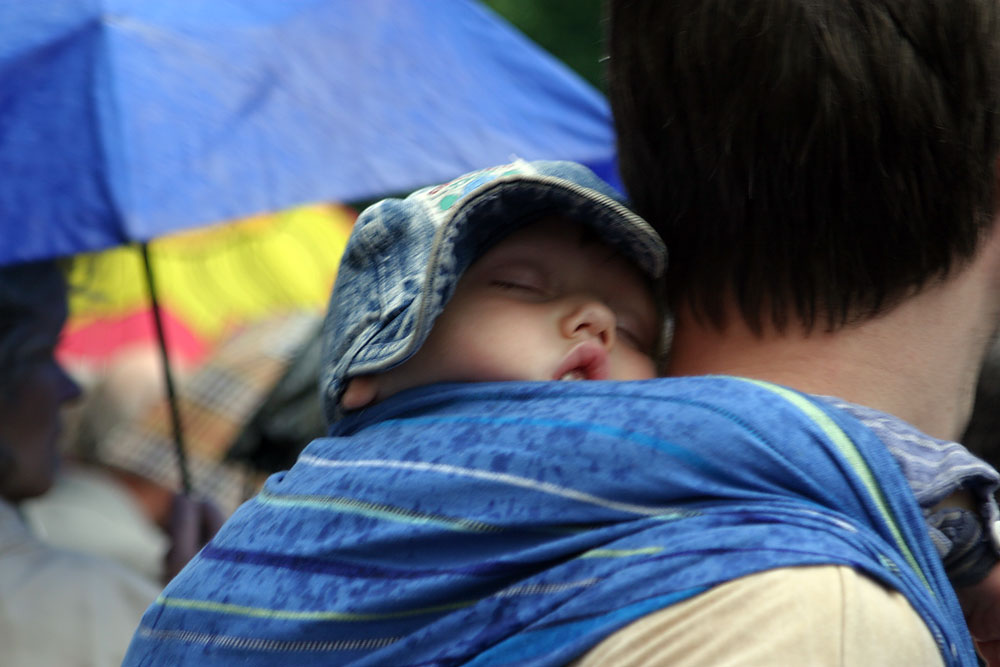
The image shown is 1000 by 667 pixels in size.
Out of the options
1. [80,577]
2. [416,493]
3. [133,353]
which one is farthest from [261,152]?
[133,353]

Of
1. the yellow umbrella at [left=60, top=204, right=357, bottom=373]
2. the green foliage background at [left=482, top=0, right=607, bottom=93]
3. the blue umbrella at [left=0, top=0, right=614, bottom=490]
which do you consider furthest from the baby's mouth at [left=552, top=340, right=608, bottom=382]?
the green foliage background at [left=482, top=0, right=607, bottom=93]

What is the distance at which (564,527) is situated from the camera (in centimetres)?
94

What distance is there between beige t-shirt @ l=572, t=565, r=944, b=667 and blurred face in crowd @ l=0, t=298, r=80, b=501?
7.78ft

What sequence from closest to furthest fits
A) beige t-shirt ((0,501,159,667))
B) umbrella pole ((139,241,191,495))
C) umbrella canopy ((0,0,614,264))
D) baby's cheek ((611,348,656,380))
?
baby's cheek ((611,348,656,380))
umbrella canopy ((0,0,614,264))
beige t-shirt ((0,501,159,667))
umbrella pole ((139,241,191,495))

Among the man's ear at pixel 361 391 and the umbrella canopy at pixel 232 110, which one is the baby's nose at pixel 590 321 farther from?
the umbrella canopy at pixel 232 110

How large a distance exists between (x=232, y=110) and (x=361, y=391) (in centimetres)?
165

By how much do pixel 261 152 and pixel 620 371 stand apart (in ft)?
5.40

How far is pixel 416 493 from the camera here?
39.4 inches

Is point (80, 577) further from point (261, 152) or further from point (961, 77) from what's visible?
point (961, 77)

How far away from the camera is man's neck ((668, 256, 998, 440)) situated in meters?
1.16

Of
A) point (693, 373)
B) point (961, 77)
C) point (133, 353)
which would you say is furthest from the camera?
point (133, 353)

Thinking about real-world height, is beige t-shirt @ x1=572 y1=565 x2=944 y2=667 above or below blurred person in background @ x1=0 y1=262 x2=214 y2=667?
above

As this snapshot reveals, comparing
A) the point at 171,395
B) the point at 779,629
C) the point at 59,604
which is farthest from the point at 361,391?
the point at 171,395

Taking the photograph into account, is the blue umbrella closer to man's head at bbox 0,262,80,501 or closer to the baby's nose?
man's head at bbox 0,262,80,501
